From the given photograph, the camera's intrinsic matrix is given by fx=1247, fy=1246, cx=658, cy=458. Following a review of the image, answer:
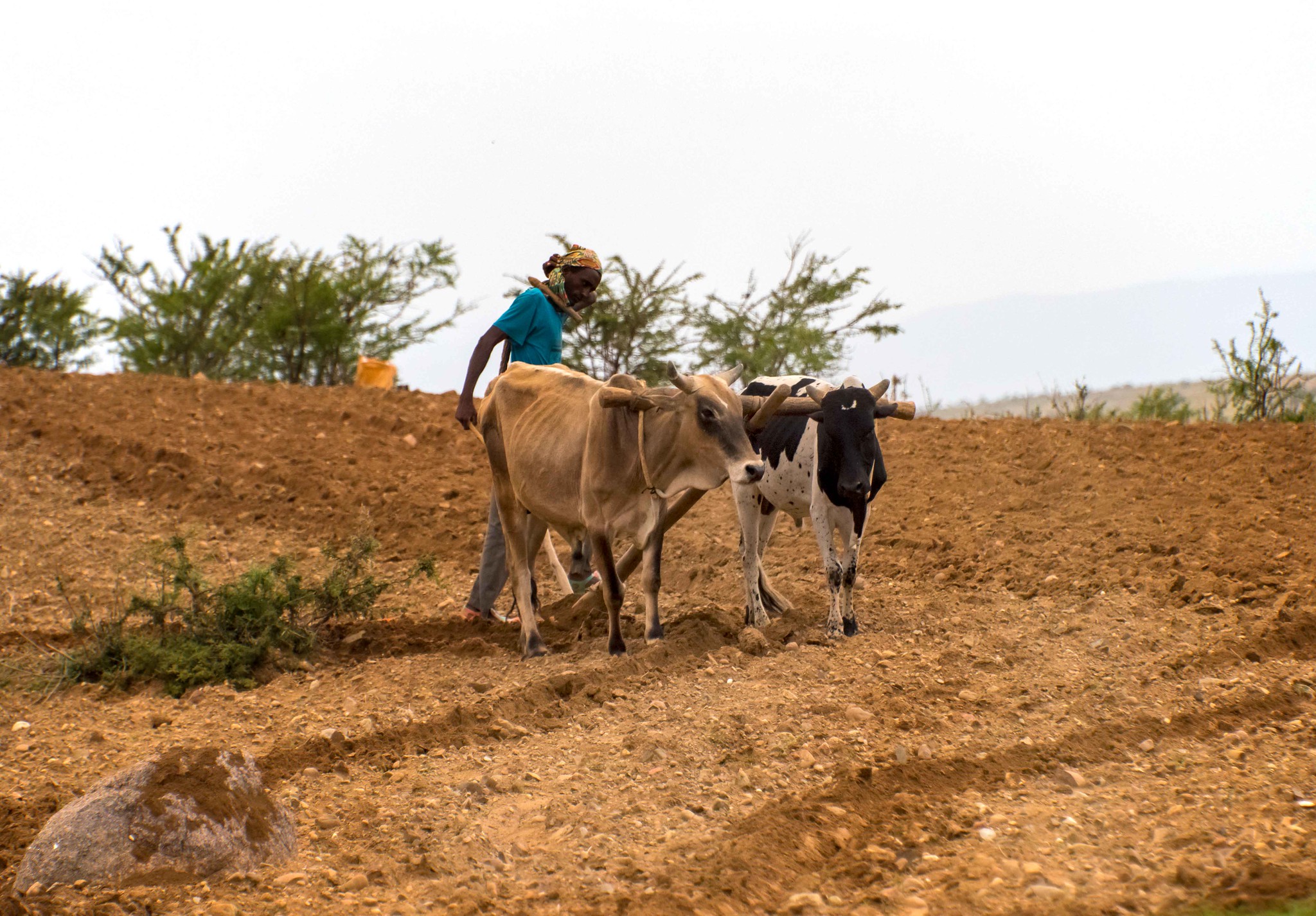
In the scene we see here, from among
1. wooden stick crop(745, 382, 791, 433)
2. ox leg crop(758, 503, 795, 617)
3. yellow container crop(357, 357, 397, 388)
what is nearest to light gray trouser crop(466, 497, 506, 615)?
ox leg crop(758, 503, 795, 617)

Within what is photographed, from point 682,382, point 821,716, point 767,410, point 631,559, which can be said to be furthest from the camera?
point 631,559

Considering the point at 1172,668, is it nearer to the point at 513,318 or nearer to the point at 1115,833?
the point at 1115,833

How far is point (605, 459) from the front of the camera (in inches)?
264

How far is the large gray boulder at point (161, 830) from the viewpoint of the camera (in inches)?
165

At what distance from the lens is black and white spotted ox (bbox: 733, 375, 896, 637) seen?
6.93m

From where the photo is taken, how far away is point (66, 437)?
12.9 meters

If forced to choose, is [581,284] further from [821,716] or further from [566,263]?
[821,716]

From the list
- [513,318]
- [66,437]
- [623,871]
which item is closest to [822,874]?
[623,871]

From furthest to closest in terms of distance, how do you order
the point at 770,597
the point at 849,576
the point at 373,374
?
the point at 373,374
the point at 770,597
the point at 849,576

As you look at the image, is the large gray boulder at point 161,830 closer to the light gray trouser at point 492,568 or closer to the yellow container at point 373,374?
the light gray trouser at point 492,568

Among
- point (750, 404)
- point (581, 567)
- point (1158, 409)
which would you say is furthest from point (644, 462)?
point (1158, 409)

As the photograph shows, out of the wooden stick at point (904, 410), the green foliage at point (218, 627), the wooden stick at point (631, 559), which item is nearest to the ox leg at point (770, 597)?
the wooden stick at point (631, 559)

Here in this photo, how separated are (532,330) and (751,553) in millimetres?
1933

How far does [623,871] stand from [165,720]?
297 cm
